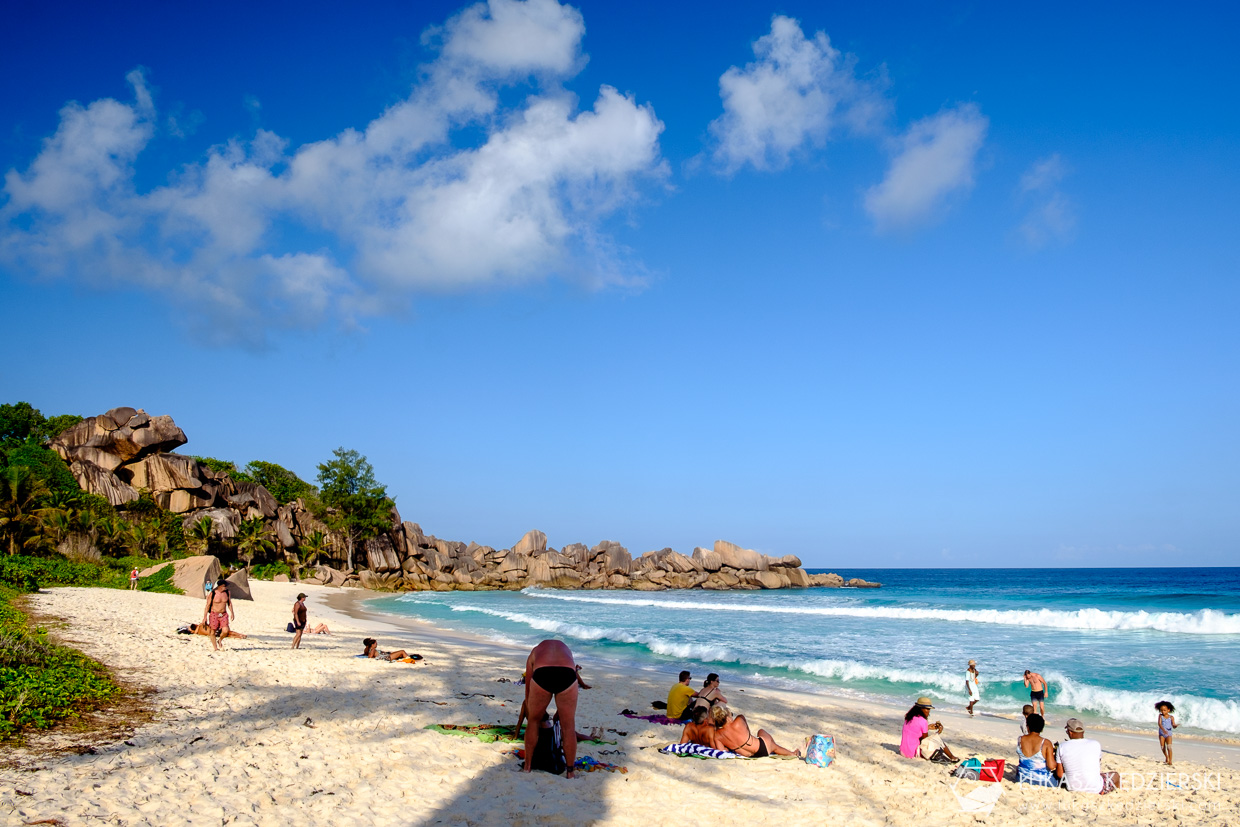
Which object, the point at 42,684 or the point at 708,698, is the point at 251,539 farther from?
the point at 708,698

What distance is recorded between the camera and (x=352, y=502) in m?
67.6

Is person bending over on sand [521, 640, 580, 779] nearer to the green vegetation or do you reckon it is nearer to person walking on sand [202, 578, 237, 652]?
person walking on sand [202, 578, 237, 652]

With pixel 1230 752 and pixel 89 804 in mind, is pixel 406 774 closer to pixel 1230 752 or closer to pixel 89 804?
pixel 89 804

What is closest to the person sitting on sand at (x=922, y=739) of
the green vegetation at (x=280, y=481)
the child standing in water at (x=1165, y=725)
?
the child standing in water at (x=1165, y=725)

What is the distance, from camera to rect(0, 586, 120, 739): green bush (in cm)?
696

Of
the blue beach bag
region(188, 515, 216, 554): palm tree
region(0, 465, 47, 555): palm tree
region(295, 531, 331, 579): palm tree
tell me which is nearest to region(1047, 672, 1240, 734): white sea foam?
the blue beach bag

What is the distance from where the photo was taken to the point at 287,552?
199 ft

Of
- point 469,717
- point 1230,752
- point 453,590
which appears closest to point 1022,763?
point 1230,752

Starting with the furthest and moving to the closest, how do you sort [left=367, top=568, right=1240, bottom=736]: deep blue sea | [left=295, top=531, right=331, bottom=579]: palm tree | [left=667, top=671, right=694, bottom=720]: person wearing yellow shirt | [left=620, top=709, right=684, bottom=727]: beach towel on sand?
[left=295, top=531, right=331, bottom=579]: palm tree
[left=367, top=568, right=1240, bottom=736]: deep blue sea
[left=667, top=671, right=694, bottom=720]: person wearing yellow shirt
[left=620, top=709, right=684, bottom=727]: beach towel on sand

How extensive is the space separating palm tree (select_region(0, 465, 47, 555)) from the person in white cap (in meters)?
42.1

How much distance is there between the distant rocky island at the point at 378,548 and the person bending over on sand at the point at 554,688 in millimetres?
51650

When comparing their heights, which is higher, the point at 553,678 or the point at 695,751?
the point at 553,678

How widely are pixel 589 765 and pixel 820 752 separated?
3124mm

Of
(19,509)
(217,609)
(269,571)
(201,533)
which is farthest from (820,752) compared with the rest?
(269,571)
